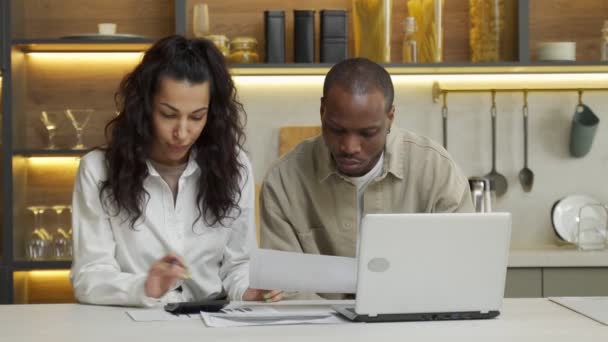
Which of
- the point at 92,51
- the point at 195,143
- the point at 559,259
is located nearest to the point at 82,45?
the point at 92,51

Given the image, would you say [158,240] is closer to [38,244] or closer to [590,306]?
[590,306]

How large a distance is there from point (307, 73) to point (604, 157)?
1.29 meters

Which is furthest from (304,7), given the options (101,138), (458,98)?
(101,138)

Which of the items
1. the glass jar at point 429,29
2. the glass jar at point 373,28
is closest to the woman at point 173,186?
the glass jar at point 373,28

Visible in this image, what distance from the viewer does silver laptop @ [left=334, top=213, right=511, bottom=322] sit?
1.88 metres

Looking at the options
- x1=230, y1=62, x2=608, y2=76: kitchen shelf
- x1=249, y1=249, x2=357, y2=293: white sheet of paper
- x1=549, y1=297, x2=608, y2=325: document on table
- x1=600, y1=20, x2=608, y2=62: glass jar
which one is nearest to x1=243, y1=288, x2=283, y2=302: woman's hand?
x1=249, y1=249, x2=357, y2=293: white sheet of paper

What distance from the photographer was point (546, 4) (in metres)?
4.05

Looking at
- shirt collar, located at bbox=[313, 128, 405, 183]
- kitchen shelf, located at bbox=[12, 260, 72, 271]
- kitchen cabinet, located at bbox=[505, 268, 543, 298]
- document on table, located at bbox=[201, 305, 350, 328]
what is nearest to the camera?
document on table, located at bbox=[201, 305, 350, 328]

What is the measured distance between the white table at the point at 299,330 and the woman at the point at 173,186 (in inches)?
11.2

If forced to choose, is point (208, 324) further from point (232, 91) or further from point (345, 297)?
point (232, 91)

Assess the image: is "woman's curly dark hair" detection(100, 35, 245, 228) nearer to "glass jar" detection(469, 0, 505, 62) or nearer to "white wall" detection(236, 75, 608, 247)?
"white wall" detection(236, 75, 608, 247)

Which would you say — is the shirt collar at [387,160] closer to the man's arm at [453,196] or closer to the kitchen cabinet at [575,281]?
the man's arm at [453,196]

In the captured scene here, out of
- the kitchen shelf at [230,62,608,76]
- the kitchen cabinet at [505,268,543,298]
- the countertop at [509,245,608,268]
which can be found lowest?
the kitchen cabinet at [505,268,543,298]

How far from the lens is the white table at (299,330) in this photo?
180 cm
